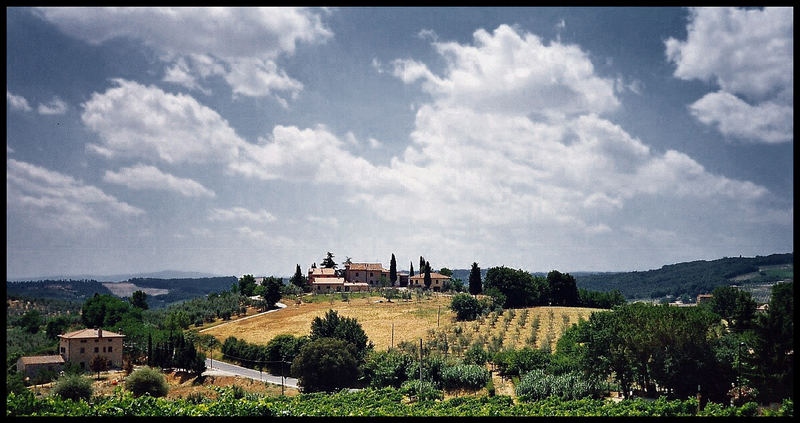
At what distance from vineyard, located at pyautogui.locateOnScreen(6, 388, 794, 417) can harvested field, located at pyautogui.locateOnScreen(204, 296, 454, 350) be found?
20.5m

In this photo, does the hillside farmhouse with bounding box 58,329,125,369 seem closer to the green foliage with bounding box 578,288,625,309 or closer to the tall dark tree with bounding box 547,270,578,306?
the tall dark tree with bounding box 547,270,578,306

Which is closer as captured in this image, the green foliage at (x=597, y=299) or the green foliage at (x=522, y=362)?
the green foliage at (x=522, y=362)

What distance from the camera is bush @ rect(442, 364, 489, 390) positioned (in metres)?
29.5

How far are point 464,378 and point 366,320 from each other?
939 inches

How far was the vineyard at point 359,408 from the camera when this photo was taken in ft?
35.7

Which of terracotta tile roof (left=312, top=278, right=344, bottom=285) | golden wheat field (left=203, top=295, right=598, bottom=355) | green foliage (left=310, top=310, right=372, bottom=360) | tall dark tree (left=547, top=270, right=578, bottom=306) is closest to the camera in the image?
green foliage (left=310, top=310, right=372, bottom=360)

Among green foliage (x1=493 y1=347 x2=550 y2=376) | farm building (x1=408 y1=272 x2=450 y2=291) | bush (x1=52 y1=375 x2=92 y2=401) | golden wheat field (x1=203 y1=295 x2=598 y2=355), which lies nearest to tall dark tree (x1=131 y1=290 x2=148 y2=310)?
golden wheat field (x1=203 y1=295 x2=598 y2=355)

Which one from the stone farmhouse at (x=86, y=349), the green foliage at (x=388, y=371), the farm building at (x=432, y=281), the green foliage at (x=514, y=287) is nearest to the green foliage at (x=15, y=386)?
the stone farmhouse at (x=86, y=349)

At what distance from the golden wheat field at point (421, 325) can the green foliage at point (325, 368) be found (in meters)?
8.83

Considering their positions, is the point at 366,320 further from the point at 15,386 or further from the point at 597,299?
the point at 597,299

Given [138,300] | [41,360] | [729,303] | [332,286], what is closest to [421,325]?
[332,286]

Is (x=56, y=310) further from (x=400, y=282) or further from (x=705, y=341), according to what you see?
(x=705, y=341)

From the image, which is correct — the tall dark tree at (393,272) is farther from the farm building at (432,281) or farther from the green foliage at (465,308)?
the green foliage at (465,308)

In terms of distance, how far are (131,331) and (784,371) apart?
50.7m
